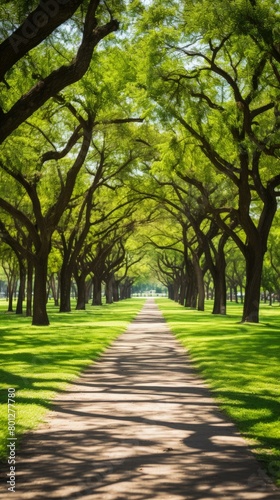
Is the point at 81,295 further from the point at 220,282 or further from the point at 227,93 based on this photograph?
the point at 227,93

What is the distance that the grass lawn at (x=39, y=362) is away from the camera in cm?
912

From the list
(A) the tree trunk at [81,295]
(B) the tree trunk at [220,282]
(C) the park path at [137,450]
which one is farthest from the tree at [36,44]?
(A) the tree trunk at [81,295]

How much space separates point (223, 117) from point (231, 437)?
20714 millimetres

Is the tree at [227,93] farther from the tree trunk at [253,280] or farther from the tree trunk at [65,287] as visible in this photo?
the tree trunk at [65,287]

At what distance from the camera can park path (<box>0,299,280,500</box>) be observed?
547cm

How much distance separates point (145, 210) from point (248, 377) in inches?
1414

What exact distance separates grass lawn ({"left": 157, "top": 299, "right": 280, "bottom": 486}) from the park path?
0.22 metres

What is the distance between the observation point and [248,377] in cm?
1278

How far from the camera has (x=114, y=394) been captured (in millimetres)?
10523

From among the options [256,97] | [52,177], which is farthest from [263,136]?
[52,177]

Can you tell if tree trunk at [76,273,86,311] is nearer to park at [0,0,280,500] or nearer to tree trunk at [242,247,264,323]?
park at [0,0,280,500]

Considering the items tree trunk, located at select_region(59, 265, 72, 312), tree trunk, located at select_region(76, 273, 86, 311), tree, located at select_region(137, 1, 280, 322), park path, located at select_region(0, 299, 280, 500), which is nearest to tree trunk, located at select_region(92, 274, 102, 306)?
tree trunk, located at select_region(76, 273, 86, 311)

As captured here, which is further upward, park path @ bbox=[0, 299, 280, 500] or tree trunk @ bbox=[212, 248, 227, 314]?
tree trunk @ bbox=[212, 248, 227, 314]

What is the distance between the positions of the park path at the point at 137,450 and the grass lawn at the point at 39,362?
1.02 feet
